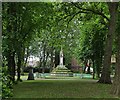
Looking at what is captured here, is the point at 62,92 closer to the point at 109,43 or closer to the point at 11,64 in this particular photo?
the point at 11,64

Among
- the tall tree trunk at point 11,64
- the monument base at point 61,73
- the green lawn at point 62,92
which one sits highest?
the tall tree trunk at point 11,64

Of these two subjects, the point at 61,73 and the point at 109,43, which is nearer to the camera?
the point at 109,43

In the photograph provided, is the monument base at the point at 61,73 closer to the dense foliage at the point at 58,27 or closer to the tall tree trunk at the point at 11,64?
the dense foliage at the point at 58,27

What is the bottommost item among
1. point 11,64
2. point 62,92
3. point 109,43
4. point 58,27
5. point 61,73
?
point 62,92

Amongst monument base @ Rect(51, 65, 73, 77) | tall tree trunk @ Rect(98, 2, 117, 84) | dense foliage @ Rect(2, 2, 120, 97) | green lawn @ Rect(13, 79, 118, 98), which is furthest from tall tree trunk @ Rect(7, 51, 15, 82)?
monument base @ Rect(51, 65, 73, 77)

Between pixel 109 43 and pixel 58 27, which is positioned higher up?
pixel 58 27

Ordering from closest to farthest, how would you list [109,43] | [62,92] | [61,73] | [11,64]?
[62,92] → [11,64] → [109,43] → [61,73]

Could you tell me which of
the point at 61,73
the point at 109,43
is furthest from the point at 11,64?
the point at 61,73

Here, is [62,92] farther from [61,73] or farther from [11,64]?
[61,73]

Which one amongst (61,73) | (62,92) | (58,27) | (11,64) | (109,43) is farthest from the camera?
(61,73)

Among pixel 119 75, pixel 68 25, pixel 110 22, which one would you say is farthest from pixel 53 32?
pixel 119 75

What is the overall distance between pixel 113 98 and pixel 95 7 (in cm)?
1670

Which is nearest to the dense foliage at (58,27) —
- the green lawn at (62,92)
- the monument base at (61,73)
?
the green lawn at (62,92)

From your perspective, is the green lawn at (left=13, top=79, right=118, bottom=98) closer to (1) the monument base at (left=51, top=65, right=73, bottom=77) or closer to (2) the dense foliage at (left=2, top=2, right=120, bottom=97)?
(2) the dense foliage at (left=2, top=2, right=120, bottom=97)
